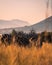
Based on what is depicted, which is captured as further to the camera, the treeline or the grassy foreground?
the treeline

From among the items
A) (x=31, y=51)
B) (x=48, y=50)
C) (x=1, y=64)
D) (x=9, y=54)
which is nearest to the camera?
(x=1, y=64)

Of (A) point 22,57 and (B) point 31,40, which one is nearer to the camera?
(A) point 22,57

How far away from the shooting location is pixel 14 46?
20.4ft

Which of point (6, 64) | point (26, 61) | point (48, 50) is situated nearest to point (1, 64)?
point (6, 64)

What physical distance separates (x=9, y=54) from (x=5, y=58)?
14 cm

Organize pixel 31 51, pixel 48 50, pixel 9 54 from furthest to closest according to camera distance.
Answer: pixel 48 50, pixel 31 51, pixel 9 54

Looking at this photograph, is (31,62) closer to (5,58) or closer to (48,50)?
(5,58)

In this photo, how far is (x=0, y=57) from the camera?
559cm

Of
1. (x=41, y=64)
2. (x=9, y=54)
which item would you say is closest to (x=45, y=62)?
(x=41, y=64)

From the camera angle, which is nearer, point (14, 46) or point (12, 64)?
point (12, 64)

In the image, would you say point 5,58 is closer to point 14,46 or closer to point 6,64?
point 6,64

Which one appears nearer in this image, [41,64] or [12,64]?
[12,64]

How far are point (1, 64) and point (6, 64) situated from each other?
0.41ft

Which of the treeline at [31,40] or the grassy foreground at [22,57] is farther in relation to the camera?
the treeline at [31,40]
